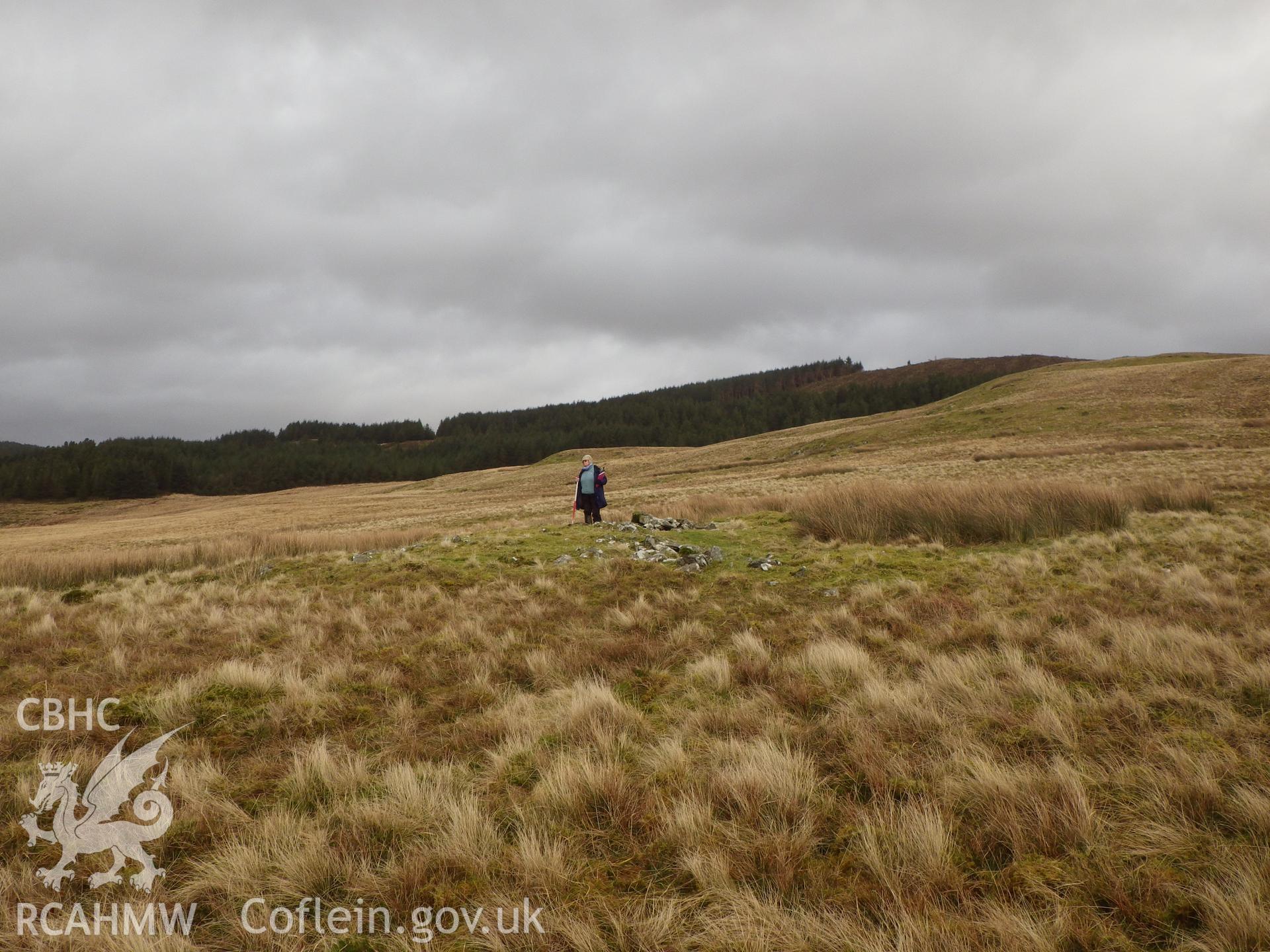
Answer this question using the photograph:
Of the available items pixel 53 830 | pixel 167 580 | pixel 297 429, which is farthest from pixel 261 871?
pixel 297 429

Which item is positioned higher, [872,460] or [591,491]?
[591,491]

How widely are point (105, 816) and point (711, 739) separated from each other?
4.12 meters

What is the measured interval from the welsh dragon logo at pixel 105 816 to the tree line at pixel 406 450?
122653 mm

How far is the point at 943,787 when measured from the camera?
3545mm

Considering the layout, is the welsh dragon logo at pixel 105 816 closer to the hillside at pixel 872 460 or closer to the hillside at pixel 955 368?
the hillside at pixel 872 460

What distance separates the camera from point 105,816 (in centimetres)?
373

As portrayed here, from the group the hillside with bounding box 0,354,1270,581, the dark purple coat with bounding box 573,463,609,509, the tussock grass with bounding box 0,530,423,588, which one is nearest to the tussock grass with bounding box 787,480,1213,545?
the dark purple coat with bounding box 573,463,609,509

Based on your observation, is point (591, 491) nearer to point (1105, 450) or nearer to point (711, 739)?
point (711, 739)

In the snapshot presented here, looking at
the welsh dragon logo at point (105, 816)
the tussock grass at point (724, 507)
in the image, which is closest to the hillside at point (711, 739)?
the welsh dragon logo at point (105, 816)

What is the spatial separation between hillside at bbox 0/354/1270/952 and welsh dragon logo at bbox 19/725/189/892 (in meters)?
0.08

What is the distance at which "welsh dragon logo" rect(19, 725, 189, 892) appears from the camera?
3.28 m

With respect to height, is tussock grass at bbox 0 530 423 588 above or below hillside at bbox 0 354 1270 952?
above

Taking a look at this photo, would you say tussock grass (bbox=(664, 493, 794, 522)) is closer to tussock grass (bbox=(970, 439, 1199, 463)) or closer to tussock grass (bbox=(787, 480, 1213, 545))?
tussock grass (bbox=(787, 480, 1213, 545))

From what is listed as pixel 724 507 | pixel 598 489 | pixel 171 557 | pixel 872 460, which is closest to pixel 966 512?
pixel 724 507
